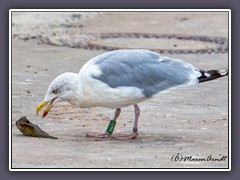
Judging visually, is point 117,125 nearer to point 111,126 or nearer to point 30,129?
point 111,126

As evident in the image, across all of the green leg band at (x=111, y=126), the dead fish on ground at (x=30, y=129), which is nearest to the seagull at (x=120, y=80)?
the green leg band at (x=111, y=126)

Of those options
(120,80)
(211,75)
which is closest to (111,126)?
(120,80)

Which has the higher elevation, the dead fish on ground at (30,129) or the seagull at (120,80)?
the seagull at (120,80)

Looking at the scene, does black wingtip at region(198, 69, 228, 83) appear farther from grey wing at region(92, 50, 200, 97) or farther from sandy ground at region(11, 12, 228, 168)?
sandy ground at region(11, 12, 228, 168)

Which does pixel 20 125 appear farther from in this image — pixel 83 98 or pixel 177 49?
pixel 177 49

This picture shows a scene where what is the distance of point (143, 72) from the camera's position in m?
10.5

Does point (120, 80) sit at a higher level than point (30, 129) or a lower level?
higher

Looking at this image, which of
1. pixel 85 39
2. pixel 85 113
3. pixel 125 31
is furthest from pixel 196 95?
pixel 125 31

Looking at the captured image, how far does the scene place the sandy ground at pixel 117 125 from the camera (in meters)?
9.33

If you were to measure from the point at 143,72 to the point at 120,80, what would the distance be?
32 cm

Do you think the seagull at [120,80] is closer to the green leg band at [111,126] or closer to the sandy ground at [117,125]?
the green leg band at [111,126]

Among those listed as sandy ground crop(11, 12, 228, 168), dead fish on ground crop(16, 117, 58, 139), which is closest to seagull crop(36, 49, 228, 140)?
dead fish on ground crop(16, 117, 58, 139)

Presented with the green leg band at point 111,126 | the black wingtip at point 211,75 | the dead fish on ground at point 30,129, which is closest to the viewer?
the dead fish on ground at point 30,129

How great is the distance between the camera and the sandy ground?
9334 mm
